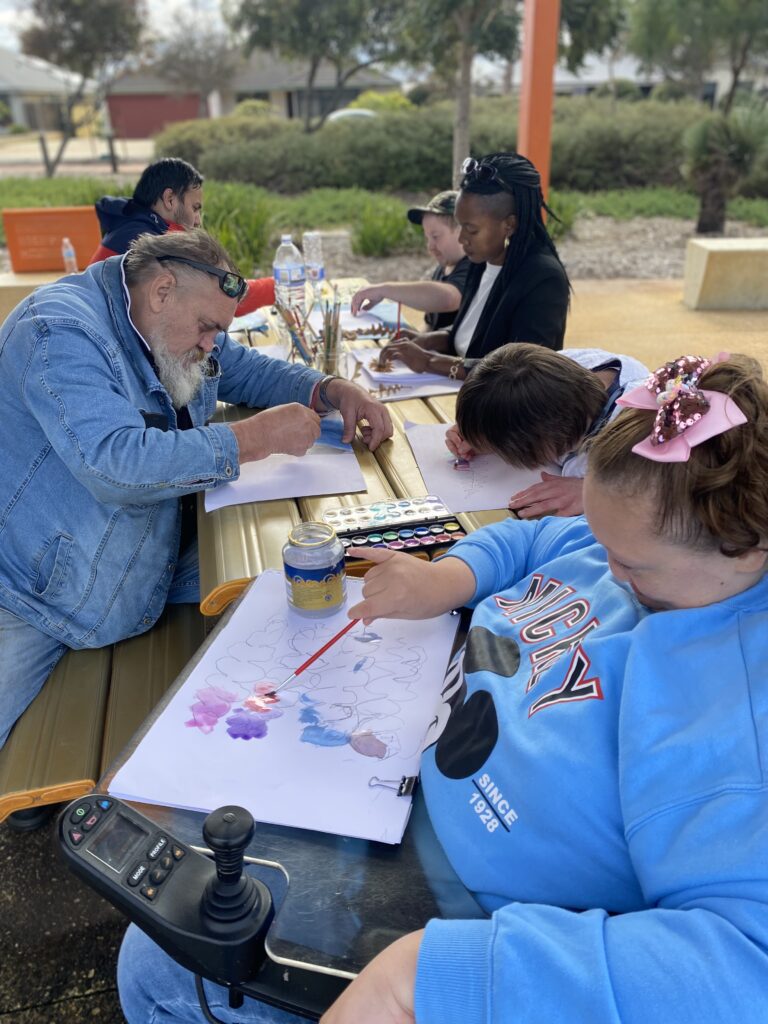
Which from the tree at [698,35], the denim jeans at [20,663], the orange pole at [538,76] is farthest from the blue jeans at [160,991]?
the tree at [698,35]

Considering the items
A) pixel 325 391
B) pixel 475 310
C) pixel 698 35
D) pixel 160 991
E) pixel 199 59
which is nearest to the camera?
pixel 160 991

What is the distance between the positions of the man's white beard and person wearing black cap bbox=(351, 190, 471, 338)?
138 centimetres

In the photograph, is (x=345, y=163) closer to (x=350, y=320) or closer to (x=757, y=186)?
(x=757, y=186)

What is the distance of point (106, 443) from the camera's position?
5.56 feet

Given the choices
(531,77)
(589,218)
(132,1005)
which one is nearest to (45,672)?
(132,1005)

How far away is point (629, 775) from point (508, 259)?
2280 millimetres

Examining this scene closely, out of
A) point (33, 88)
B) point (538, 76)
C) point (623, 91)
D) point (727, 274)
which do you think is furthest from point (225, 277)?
point (33, 88)

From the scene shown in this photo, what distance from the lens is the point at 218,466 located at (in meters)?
1.84

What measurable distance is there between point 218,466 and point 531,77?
219 inches

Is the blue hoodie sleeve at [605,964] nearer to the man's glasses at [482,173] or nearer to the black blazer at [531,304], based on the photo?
the black blazer at [531,304]

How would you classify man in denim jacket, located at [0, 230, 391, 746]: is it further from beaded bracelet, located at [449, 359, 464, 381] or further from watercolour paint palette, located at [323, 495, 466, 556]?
beaded bracelet, located at [449, 359, 464, 381]

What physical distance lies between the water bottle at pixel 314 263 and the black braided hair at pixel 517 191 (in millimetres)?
1129

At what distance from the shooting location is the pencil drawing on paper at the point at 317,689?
4.02 ft

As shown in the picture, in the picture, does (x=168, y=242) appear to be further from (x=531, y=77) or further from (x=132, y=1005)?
(x=531, y=77)
